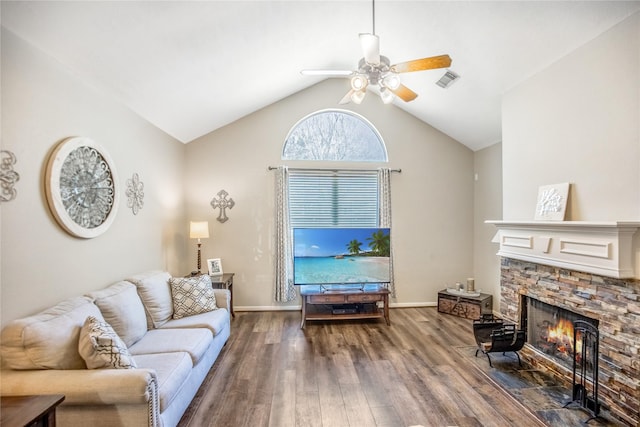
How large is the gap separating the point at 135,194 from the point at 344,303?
298 cm

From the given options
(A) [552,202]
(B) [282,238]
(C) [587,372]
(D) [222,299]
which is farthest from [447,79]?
(D) [222,299]

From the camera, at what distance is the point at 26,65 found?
1.99 m

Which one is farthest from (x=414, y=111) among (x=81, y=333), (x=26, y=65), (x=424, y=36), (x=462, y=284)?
(x=81, y=333)

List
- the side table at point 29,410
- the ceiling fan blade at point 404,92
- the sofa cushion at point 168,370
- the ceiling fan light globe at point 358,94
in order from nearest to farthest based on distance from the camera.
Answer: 1. the side table at point 29,410
2. the sofa cushion at point 168,370
3. the ceiling fan light globe at point 358,94
4. the ceiling fan blade at point 404,92

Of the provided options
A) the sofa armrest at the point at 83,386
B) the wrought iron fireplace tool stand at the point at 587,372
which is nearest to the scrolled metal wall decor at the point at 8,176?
the sofa armrest at the point at 83,386

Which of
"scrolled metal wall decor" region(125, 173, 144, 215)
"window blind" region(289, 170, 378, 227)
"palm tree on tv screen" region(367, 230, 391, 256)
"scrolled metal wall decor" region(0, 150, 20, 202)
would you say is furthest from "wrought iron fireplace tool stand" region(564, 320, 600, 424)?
"scrolled metal wall decor" region(125, 173, 144, 215)

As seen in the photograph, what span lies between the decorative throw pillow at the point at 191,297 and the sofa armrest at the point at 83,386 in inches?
55.0

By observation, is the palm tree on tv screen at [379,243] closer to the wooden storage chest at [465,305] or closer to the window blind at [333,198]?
the window blind at [333,198]

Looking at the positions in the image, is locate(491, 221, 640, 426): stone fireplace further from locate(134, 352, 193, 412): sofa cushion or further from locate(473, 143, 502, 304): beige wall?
locate(134, 352, 193, 412): sofa cushion

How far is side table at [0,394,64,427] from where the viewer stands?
1.38m

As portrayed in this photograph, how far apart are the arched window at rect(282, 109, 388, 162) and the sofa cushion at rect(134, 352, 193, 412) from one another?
132 inches

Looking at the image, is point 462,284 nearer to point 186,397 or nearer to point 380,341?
point 380,341

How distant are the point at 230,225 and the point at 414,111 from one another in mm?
3540

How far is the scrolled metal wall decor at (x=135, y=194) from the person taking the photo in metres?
3.18
